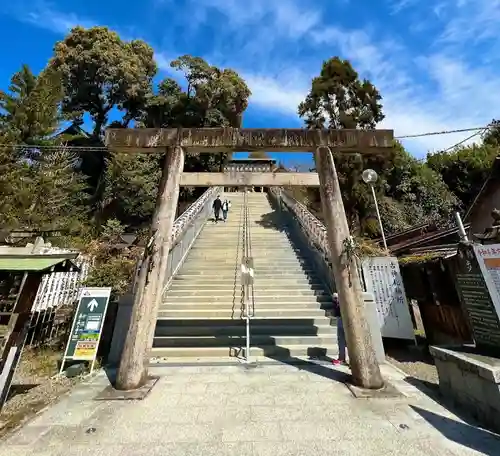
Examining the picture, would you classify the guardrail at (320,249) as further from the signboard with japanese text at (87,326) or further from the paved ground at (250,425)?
the signboard with japanese text at (87,326)

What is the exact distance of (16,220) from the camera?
1123 centimetres

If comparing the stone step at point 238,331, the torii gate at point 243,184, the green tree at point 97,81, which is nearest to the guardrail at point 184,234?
the stone step at point 238,331

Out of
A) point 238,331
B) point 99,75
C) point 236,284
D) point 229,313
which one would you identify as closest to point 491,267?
point 238,331

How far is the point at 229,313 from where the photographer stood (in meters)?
7.21

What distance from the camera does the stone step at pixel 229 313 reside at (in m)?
7.10

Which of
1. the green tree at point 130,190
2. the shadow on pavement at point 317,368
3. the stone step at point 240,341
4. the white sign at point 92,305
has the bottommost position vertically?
the shadow on pavement at point 317,368

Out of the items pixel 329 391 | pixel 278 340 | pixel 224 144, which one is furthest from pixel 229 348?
pixel 224 144

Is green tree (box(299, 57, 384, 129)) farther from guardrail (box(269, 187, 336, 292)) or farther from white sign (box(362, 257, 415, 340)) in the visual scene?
white sign (box(362, 257, 415, 340))

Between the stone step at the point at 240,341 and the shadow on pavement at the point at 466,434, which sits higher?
the stone step at the point at 240,341

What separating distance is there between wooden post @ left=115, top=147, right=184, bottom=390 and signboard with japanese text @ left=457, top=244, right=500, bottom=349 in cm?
493

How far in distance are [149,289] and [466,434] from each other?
4.76 metres

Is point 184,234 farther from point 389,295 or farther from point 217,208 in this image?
point 389,295

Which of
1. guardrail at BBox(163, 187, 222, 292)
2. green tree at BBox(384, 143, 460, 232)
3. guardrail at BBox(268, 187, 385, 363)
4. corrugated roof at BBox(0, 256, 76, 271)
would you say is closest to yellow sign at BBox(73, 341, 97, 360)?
corrugated roof at BBox(0, 256, 76, 271)

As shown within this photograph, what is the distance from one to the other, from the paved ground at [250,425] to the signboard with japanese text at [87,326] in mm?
946
